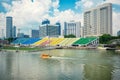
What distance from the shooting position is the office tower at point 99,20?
152125 millimetres

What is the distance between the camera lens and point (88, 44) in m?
109

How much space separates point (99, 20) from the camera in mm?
159000

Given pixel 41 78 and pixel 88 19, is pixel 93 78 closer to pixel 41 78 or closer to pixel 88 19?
pixel 41 78

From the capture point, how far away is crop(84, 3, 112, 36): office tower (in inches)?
5989

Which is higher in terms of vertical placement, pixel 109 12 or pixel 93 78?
pixel 109 12

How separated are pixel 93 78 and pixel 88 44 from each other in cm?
8398

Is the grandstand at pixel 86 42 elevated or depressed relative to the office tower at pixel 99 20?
depressed

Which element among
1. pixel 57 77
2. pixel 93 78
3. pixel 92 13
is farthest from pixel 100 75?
pixel 92 13

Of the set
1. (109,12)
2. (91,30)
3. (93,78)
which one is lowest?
(93,78)

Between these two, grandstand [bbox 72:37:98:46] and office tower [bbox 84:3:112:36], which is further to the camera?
office tower [bbox 84:3:112:36]

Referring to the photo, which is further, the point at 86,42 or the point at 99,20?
the point at 99,20

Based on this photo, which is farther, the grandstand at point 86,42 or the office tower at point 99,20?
the office tower at point 99,20

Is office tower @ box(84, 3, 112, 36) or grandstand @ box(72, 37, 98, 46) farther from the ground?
office tower @ box(84, 3, 112, 36)

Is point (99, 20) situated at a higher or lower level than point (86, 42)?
higher
